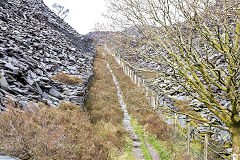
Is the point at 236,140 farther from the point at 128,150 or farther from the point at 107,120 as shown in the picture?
the point at 107,120

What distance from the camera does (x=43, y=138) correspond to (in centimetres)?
390

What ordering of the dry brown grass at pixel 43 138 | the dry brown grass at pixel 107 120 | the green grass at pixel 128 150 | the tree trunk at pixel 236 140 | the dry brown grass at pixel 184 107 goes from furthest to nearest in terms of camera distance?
the dry brown grass at pixel 184 107 → the dry brown grass at pixel 107 120 → the green grass at pixel 128 150 → the tree trunk at pixel 236 140 → the dry brown grass at pixel 43 138

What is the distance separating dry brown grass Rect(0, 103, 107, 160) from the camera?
3.53 m

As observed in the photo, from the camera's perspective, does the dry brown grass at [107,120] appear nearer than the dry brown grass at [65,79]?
Yes

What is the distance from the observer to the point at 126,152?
20.2 feet

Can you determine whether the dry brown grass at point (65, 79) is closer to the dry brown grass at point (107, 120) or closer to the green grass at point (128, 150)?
the dry brown grass at point (107, 120)

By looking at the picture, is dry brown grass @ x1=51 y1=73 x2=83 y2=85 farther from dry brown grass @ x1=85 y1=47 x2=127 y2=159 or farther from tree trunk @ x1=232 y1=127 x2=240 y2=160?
tree trunk @ x1=232 y1=127 x2=240 y2=160

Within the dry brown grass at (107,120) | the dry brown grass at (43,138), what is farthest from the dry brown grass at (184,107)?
the dry brown grass at (43,138)

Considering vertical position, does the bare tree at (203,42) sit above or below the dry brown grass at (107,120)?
above

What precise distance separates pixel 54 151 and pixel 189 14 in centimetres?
435

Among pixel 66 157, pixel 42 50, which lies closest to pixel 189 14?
pixel 66 157

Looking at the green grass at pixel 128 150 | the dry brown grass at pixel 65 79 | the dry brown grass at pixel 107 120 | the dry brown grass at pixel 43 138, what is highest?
the dry brown grass at pixel 65 79

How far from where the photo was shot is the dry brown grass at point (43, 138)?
353 cm

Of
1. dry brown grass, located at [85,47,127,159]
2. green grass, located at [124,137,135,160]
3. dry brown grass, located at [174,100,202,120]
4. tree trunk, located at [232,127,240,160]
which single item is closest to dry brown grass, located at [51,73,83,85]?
dry brown grass, located at [85,47,127,159]
